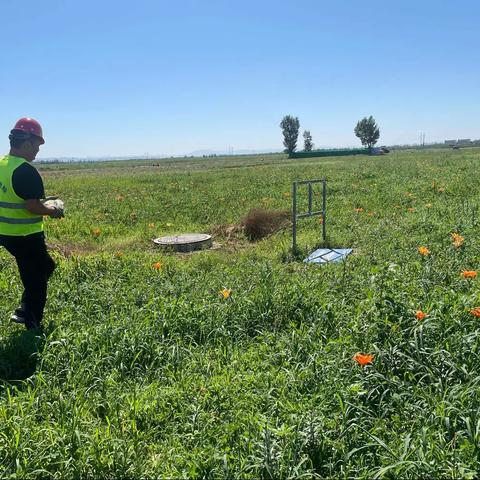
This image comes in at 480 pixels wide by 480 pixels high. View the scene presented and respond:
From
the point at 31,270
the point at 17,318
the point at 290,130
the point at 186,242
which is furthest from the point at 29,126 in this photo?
the point at 290,130

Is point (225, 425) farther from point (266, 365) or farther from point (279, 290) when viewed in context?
point (279, 290)

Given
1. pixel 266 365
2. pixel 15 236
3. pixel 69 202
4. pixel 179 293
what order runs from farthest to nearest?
pixel 69 202 → pixel 179 293 → pixel 15 236 → pixel 266 365

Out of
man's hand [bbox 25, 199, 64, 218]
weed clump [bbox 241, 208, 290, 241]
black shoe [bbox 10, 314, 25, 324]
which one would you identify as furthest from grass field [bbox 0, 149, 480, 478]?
weed clump [bbox 241, 208, 290, 241]

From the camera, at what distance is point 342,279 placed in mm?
4805

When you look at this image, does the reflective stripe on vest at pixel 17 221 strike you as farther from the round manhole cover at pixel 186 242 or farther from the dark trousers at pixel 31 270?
the round manhole cover at pixel 186 242

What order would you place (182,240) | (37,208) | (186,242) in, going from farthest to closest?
1. (182,240)
2. (186,242)
3. (37,208)

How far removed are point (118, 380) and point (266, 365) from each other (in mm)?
1119

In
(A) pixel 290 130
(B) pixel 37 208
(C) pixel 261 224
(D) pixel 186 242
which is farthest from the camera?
(A) pixel 290 130

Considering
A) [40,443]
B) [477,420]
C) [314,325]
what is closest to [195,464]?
[40,443]

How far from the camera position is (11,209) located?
4.10 meters

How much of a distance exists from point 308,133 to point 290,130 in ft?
39.4

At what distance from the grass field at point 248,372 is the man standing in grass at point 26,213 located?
0.28 meters

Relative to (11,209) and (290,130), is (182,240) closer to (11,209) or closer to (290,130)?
(11,209)

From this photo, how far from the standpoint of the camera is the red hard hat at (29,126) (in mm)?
4055
